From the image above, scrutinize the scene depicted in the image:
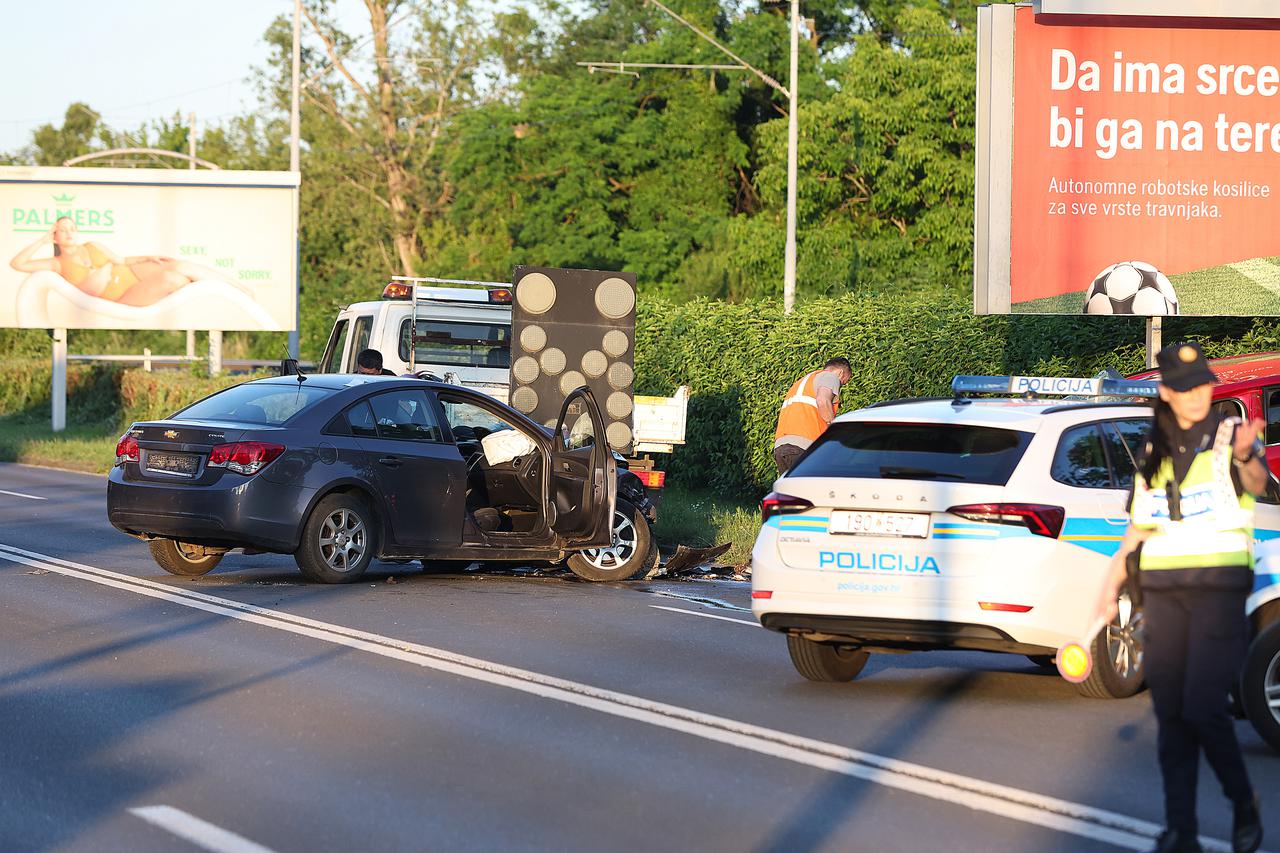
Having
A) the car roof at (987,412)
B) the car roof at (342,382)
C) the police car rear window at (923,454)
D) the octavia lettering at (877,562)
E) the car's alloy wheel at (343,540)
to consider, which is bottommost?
the car's alloy wheel at (343,540)

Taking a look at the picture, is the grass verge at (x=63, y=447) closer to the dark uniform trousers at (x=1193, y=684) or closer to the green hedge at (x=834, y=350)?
the green hedge at (x=834, y=350)

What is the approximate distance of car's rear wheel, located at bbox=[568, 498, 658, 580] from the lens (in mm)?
14805

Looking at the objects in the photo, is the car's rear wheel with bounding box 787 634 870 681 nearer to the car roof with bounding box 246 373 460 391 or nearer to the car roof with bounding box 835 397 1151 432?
the car roof with bounding box 835 397 1151 432

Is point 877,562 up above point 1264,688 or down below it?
above

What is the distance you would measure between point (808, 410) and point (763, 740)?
318 inches

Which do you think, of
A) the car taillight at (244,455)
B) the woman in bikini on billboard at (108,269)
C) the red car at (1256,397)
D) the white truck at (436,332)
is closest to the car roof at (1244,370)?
the red car at (1256,397)

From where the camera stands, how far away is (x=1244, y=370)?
551 inches

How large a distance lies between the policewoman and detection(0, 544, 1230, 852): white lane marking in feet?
1.15

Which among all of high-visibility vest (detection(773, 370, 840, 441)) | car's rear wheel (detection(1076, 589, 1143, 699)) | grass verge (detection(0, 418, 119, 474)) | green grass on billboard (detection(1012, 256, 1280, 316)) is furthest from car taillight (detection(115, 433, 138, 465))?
grass verge (detection(0, 418, 119, 474))

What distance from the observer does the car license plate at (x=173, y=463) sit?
518 inches

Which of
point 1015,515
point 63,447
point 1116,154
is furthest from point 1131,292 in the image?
point 63,447

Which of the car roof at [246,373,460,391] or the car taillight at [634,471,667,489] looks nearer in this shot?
the car roof at [246,373,460,391]

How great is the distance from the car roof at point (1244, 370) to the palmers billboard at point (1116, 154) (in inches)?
120

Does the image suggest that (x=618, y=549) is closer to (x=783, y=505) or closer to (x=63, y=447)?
(x=783, y=505)
